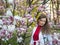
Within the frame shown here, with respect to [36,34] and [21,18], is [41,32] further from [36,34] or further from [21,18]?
[21,18]

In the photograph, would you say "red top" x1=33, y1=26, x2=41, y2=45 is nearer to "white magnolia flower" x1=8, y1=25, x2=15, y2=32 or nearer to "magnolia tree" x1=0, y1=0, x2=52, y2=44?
"magnolia tree" x1=0, y1=0, x2=52, y2=44

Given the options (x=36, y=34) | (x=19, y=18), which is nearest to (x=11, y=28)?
(x=19, y=18)

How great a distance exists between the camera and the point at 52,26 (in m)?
2.66

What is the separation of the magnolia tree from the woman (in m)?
0.07

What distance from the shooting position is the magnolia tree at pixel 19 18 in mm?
2643

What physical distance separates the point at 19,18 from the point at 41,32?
0.37 metres

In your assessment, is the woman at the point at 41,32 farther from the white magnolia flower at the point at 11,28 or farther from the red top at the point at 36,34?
the white magnolia flower at the point at 11,28

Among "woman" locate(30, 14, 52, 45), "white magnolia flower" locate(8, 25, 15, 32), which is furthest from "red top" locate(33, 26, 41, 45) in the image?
"white magnolia flower" locate(8, 25, 15, 32)

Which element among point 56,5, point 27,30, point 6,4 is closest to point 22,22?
point 27,30

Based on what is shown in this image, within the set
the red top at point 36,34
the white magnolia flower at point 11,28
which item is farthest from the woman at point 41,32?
the white magnolia flower at point 11,28

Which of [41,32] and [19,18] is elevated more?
[19,18]

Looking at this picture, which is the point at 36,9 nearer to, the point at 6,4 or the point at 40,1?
the point at 40,1

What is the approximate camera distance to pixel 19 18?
2.65 m

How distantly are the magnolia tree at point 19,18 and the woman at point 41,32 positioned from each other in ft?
0.23
